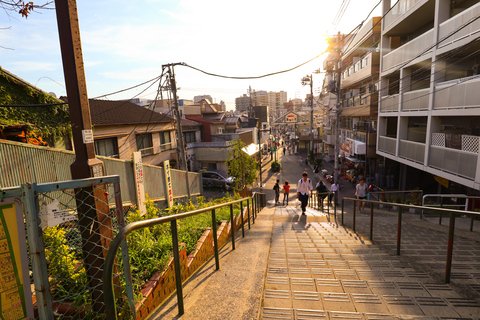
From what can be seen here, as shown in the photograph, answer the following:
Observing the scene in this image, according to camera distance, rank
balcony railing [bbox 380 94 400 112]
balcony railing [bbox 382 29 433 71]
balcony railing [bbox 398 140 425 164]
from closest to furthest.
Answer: balcony railing [bbox 382 29 433 71] < balcony railing [bbox 398 140 425 164] < balcony railing [bbox 380 94 400 112]

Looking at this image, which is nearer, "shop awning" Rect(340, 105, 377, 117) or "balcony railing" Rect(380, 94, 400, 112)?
"balcony railing" Rect(380, 94, 400, 112)

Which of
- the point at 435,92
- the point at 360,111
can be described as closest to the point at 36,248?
the point at 435,92

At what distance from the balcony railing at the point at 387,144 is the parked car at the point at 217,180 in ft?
37.7

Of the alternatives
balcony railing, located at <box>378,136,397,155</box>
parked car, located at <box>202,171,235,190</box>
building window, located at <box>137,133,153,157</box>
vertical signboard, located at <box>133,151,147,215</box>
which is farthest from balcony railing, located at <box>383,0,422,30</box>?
building window, located at <box>137,133,153,157</box>

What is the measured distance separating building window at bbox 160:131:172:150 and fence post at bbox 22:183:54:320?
17695mm

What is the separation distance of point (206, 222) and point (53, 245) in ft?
9.53

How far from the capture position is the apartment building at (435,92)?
368 inches

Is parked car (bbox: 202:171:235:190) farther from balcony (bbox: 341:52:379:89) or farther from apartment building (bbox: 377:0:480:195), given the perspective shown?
balcony (bbox: 341:52:379:89)

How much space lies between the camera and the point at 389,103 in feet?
52.2

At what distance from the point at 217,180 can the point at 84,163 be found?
2015 centimetres

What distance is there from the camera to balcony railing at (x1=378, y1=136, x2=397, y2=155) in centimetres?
1541

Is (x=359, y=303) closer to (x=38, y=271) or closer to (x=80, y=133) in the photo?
(x=38, y=271)

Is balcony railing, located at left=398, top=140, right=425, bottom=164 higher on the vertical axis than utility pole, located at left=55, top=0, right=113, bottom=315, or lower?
lower

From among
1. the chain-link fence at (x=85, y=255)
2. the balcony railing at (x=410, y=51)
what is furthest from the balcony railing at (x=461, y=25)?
the chain-link fence at (x=85, y=255)
